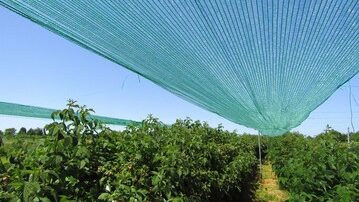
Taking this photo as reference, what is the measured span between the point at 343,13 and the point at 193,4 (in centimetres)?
109

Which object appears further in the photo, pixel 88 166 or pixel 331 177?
pixel 331 177

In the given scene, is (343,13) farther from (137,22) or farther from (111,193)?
(111,193)

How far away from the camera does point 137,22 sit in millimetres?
3439

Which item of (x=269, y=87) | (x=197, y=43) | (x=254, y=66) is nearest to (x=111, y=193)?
(x=197, y=43)

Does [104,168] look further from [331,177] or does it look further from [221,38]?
[331,177]

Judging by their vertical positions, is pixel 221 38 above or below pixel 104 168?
above

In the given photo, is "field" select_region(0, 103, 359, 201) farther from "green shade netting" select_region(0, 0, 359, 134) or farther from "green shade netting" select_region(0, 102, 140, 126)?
"green shade netting" select_region(0, 102, 140, 126)

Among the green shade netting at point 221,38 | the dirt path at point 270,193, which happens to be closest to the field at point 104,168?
the green shade netting at point 221,38

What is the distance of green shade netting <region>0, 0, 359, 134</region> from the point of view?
311 cm

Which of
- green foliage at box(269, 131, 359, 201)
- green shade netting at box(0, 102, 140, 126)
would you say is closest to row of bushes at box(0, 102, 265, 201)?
green foliage at box(269, 131, 359, 201)

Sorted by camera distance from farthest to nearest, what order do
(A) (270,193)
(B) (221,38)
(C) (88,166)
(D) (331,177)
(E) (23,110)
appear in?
(A) (270,193), (E) (23,110), (D) (331,177), (B) (221,38), (C) (88,166)

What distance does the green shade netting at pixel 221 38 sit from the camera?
311cm

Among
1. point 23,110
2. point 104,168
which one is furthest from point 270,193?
point 104,168

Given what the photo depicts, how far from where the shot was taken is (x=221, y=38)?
3691 mm
